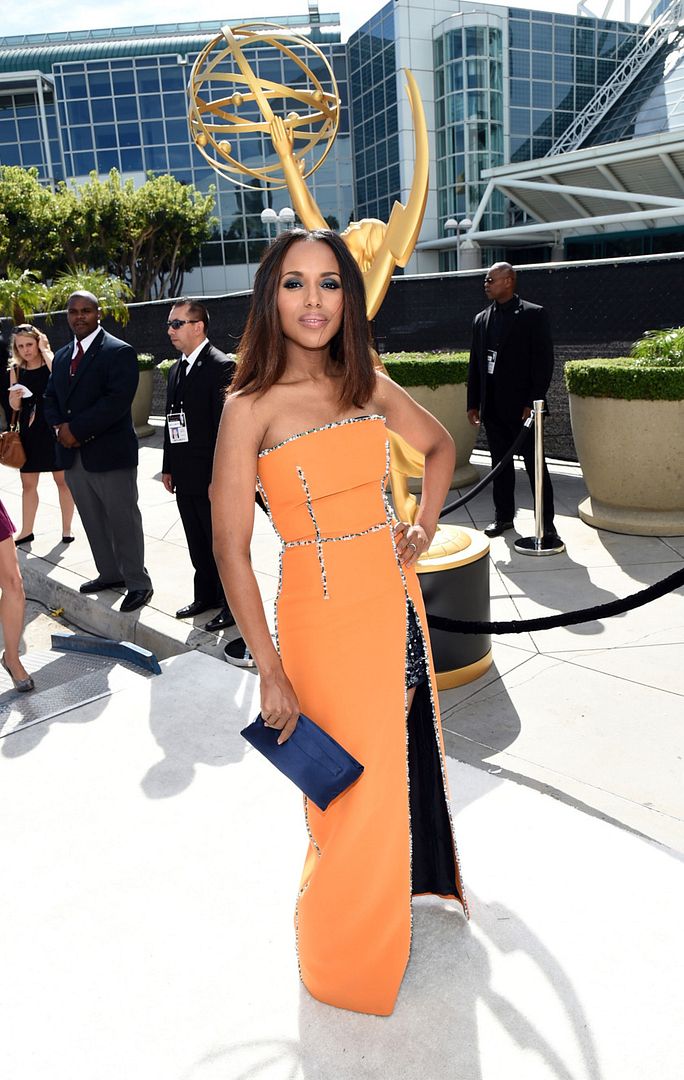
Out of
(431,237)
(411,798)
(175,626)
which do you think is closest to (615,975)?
(411,798)

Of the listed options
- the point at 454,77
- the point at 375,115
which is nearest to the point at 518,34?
the point at 454,77

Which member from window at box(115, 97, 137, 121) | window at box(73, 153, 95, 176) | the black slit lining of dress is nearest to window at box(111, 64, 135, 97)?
window at box(115, 97, 137, 121)

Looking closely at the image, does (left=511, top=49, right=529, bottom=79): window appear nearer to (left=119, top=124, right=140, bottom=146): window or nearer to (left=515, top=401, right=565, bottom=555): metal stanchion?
(left=119, top=124, right=140, bottom=146): window

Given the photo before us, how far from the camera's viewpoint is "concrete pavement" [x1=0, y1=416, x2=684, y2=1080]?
2256 millimetres

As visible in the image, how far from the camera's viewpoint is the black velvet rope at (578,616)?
313 centimetres

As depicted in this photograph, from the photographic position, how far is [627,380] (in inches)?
260

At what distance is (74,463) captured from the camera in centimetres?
606

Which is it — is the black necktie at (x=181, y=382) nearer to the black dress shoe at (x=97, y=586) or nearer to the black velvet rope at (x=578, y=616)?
the black dress shoe at (x=97, y=586)

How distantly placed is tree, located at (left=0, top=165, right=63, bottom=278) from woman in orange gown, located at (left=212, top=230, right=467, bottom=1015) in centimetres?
3510

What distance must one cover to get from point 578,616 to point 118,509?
3617 millimetres

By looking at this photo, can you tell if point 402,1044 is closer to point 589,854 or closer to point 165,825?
point 589,854

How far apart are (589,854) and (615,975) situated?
55 centimetres

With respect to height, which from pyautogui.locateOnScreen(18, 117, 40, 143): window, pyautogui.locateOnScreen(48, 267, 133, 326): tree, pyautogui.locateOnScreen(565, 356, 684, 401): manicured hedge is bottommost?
pyautogui.locateOnScreen(565, 356, 684, 401): manicured hedge

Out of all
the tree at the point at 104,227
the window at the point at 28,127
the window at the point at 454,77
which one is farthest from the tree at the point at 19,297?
the window at the point at 28,127
